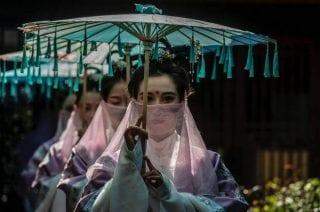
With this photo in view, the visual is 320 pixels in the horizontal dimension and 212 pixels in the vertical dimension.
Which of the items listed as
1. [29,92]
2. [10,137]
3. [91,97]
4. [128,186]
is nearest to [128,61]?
[91,97]

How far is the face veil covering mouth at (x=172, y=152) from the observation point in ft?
18.7

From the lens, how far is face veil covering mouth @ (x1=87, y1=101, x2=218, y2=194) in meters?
5.69

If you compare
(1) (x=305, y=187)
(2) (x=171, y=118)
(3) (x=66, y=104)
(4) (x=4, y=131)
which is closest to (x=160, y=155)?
(2) (x=171, y=118)

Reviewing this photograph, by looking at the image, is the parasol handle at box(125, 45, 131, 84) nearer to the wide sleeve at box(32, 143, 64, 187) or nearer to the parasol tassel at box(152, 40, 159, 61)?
the parasol tassel at box(152, 40, 159, 61)

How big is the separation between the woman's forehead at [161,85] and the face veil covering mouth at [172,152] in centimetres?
11

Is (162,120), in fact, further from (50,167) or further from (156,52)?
(50,167)

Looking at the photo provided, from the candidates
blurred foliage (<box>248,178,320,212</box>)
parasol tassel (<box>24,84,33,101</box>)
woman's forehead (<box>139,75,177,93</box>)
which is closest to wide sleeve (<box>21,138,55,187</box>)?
parasol tassel (<box>24,84,33,101</box>)

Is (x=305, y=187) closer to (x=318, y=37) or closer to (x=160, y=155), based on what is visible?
(x=318, y=37)

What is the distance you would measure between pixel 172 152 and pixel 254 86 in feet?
19.8

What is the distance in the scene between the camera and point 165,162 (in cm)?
578

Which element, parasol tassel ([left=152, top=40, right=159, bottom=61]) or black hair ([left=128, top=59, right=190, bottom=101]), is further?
black hair ([left=128, top=59, right=190, bottom=101])

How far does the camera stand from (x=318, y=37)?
11.3m

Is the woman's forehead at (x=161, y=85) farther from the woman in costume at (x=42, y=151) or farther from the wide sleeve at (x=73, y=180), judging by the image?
the woman in costume at (x=42, y=151)

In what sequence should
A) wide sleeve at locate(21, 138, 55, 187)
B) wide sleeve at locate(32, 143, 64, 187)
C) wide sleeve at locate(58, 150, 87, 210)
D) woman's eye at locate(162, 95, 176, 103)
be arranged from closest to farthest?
woman's eye at locate(162, 95, 176, 103) < wide sleeve at locate(58, 150, 87, 210) < wide sleeve at locate(32, 143, 64, 187) < wide sleeve at locate(21, 138, 55, 187)
